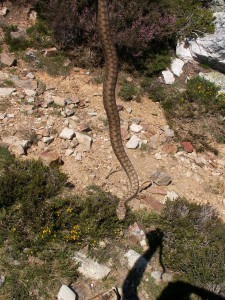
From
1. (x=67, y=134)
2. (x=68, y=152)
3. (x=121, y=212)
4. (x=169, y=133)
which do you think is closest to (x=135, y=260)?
(x=121, y=212)

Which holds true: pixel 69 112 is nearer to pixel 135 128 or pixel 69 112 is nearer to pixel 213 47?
pixel 135 128

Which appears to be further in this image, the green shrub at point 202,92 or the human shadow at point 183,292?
the green shrub at point 202,92

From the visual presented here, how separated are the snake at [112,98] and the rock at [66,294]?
1.57 m

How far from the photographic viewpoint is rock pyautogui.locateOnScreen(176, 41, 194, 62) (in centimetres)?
1064

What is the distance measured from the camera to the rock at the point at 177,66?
10422mm

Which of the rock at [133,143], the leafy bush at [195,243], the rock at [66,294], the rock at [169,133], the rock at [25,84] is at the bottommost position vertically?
the rock at [66,294]

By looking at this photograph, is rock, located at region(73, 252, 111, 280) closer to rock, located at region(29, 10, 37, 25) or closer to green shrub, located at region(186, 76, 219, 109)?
green shrub, located at region(186, 76, 219, 109)

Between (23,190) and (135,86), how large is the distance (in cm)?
469

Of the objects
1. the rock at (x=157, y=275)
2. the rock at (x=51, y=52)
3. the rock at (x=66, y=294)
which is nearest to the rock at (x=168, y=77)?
the rock at (x=51, y=52)

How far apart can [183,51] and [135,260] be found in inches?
264

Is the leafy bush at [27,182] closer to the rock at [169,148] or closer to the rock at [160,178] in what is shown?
the rock at [160,178]

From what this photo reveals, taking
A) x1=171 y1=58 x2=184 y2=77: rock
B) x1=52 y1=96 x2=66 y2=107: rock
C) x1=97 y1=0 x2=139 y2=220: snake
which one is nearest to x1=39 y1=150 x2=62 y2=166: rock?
x1=97 y1=0 x2=139 y2=220: snake

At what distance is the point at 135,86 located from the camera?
32.5ft

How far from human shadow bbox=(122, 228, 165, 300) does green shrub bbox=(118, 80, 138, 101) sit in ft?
12.7
